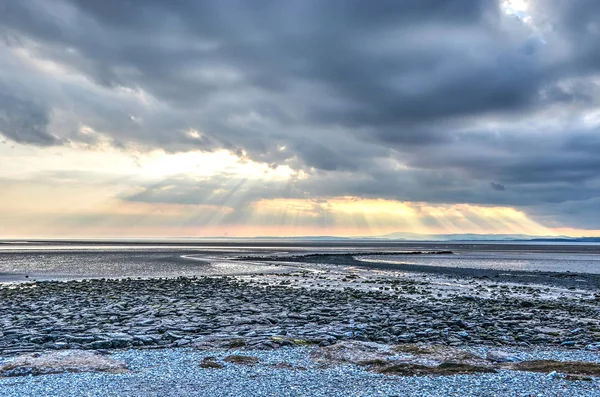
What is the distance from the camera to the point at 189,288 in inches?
1179

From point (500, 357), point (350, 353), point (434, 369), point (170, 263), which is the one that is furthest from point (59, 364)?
point (170, 263)

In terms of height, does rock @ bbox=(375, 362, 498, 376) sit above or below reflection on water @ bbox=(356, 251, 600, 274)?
above

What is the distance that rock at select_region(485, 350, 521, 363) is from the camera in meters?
11.4

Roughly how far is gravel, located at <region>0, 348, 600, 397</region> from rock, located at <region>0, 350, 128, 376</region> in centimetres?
43

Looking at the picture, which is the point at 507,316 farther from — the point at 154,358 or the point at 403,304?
the point at 154,358

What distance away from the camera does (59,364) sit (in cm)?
1059

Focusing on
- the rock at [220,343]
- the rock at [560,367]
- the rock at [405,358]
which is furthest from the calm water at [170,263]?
the rock at [560,367]

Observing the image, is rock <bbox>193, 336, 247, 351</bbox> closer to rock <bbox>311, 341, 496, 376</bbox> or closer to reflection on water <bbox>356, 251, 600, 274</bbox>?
rock <bbox>311, 341, 496, 376</bbox>

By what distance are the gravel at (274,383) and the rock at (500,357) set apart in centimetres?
132

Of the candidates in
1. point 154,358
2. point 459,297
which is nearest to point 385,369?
point 154,358

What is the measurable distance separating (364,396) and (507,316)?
1283 cm

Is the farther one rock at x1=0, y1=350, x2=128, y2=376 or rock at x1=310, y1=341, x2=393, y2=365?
rock at x1=310, y1=341, x2=393, y2=365

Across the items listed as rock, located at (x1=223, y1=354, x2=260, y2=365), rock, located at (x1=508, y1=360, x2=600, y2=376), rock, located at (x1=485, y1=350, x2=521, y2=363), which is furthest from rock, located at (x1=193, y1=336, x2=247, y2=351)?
rock, located at (x1=508, y1=360, x2=600, y2=376)

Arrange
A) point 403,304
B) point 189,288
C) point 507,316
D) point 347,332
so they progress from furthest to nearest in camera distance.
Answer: point 189,288
point 403,304
point 507,316
point 347,332
